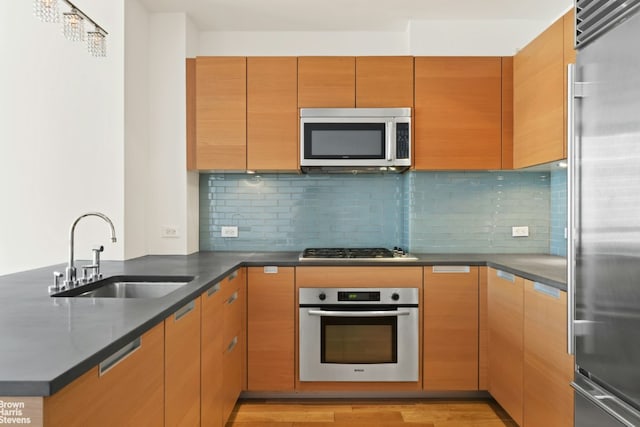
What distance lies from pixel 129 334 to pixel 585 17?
1.82 meters

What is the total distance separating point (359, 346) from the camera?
10.1 ft

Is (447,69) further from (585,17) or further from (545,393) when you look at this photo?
(545,393)

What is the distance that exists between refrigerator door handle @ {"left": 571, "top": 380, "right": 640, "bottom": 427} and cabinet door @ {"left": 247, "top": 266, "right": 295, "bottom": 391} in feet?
5.85

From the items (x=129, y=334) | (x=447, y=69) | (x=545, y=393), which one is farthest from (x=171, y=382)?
(x=447, y=69)

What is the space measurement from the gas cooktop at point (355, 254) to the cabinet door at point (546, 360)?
90cm

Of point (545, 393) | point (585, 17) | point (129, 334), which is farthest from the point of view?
point (545, 393)

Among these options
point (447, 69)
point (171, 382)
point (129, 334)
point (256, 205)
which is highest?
point (447, 69)

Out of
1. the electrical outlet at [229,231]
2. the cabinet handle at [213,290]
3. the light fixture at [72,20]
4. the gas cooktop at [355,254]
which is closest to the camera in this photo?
the light fixture at [72,20]

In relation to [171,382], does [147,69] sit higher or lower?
higher

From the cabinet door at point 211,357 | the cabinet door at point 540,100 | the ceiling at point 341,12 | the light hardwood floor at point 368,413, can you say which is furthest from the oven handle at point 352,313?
the ceiling at point 341,12

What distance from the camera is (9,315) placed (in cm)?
146

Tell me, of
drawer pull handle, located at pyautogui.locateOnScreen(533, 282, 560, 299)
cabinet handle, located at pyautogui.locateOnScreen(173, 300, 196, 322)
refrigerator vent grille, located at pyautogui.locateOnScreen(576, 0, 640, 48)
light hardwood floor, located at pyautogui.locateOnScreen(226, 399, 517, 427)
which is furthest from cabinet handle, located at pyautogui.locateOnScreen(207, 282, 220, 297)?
refrigerator vent grille, located at pyautogui.locateOnScreen(576, 0, 640, 48)

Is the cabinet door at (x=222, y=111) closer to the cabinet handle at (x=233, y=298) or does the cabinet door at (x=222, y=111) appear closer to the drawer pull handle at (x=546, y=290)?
the cabinet handle at (x=233, y=298)

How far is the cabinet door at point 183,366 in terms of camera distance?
5.47 feet
